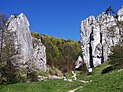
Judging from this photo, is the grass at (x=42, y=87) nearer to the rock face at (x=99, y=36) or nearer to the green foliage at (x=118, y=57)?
the green foliage at (x=118, y=57)

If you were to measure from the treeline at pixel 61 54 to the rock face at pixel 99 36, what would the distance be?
27040mm

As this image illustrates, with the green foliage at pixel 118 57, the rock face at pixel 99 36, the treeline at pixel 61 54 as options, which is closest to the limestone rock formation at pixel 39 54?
the rock face at pixel 99 36

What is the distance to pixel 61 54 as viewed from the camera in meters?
155

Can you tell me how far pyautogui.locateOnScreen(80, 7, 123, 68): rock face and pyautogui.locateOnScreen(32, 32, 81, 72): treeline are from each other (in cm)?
2704

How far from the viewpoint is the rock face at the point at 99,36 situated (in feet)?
326

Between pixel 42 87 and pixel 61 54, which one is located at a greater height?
pixel 61 54

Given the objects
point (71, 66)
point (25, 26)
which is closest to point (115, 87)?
point (25, 26)

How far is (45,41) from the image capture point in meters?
155

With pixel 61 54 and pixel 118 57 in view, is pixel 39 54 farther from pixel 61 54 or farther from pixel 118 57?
pixel 61 54

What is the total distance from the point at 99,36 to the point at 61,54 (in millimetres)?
49913

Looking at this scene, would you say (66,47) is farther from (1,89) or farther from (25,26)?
(1,89)

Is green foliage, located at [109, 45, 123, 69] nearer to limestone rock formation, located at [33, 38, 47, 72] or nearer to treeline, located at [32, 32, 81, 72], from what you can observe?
limestone rock formation, located at [33, 38, 47, 72]

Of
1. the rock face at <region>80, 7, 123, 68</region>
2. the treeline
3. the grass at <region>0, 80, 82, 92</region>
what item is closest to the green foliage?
the grass at <region>0, 80, 82, 92</region>

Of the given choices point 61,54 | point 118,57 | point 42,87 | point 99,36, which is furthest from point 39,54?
point 42,87
